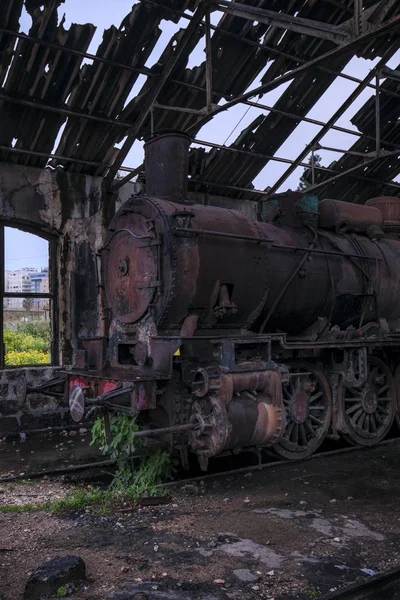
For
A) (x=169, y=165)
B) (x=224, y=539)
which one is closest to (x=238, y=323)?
(x=169, y=165)

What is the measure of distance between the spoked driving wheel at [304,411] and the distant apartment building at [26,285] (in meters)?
4.72

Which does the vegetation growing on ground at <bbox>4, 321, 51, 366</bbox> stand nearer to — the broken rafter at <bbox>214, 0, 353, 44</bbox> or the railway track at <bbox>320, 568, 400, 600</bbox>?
the broken rafter at <bbox>214, 0, 353, 44</bbox>

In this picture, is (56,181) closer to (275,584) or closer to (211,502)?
(211,502)

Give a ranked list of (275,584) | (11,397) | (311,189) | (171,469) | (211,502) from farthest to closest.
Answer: (311,189)
(11,397)
(171,469)
(211,502)
(275,584)

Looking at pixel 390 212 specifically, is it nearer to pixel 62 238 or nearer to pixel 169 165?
pixel 169 165

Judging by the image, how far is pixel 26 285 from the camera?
9336 millimetres

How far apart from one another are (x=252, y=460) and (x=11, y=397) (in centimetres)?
409

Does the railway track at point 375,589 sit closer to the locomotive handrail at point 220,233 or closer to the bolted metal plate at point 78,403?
the bolted metal plate at point 78,403

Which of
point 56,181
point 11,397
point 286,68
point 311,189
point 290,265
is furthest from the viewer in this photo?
point 311,189

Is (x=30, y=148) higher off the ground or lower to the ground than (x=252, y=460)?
higher

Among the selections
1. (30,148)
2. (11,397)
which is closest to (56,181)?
(30,148)

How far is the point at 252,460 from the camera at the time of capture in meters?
7.04

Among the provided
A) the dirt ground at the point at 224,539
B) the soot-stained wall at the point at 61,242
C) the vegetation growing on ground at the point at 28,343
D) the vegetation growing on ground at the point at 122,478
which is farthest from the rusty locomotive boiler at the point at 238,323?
the vegetation growing on ground at the point at 28,343

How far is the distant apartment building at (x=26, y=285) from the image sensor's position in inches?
357
